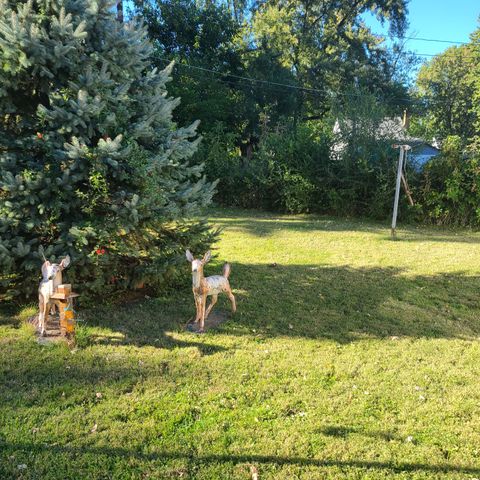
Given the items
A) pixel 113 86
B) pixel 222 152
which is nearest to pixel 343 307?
pixel 113 86

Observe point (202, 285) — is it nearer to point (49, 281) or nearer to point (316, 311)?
point (49, 281)

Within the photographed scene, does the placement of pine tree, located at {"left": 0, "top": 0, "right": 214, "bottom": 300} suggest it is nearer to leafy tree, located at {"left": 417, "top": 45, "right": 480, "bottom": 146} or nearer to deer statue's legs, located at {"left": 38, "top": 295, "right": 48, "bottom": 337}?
deer statue's legs, located at {"left": 38, "top": 295, "right": 48, "bottom": 337}

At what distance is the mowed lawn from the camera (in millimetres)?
2709

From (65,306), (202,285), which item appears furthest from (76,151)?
(202,285)

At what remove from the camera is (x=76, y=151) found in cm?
440

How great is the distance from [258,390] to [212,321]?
1.52 meters

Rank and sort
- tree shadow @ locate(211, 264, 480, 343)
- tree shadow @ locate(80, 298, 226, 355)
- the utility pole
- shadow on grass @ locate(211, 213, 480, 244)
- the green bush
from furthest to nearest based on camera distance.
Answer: the green bush
shadow on grass @ locate(211, 213, 480, 244)
the utility pole
tree shadow @ locate(211, 264, 480, 343)
tree shadow @ locate(80, 298, 226, 355)

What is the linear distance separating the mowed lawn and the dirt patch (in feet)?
0.39

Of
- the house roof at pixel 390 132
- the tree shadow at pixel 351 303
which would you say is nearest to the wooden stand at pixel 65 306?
the tree shadow at pixel 351 303

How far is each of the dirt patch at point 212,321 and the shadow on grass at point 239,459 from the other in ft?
6.35

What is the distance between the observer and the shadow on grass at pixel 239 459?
2682 millimetres

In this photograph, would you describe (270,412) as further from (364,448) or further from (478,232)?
(478,232)

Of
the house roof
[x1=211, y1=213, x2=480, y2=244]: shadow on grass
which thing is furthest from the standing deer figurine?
the house roof

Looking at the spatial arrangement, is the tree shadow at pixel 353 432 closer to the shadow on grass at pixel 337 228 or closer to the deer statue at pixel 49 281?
the deer statue at pixel 49 281
